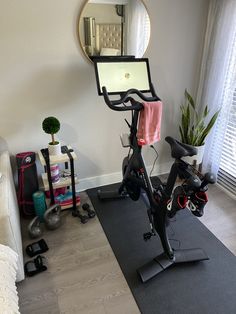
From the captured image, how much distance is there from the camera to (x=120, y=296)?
154 centimetres

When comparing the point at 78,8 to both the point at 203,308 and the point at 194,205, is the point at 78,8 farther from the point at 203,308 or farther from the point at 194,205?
the point at 203,308

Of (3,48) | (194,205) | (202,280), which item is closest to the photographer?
(194,205)

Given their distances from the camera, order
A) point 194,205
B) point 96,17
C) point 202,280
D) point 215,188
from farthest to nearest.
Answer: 1. point 215,188
2. point 96,17
3. point 202,280
4. point 194,205

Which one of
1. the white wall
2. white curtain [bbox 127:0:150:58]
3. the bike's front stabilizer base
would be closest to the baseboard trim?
the white wall

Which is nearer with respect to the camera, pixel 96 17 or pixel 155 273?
pixel 155 273

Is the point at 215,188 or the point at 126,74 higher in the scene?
the point at 126,74

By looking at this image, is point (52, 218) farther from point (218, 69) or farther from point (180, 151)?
point (218, 69)

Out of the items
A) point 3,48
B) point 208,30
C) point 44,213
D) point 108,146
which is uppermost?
point 208,30

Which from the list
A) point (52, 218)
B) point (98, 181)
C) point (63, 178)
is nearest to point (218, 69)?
point (98, 181)

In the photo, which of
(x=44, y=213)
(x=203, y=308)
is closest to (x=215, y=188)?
(x=203, y=308)

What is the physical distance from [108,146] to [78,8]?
1.29 m

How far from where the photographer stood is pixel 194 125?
2.58 metres

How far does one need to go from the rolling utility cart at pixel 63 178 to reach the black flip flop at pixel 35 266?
1.68 ft

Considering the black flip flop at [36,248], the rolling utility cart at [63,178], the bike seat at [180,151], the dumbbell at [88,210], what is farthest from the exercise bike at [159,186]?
the black flip flop at [36,248]
